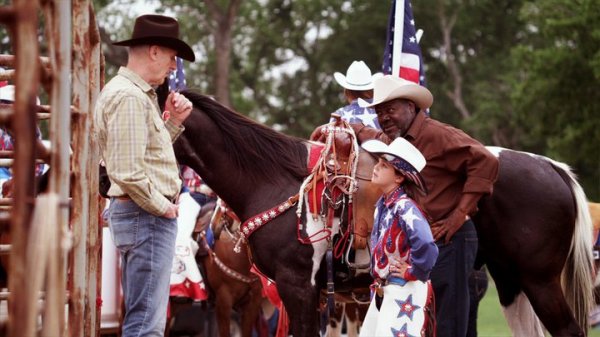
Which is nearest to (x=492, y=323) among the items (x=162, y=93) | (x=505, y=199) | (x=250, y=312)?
(x=250, y=312)

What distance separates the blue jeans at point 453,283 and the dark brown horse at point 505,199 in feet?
1.71

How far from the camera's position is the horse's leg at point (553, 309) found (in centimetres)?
662

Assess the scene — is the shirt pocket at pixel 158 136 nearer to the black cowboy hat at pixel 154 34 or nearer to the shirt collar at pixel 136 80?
the shirt collar at pixel 136 80

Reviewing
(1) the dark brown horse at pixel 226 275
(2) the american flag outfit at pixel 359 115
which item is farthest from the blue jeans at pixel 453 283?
(1) the dark brown horse at pixel 226 275

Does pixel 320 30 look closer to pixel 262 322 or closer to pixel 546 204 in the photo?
pixel 262 322

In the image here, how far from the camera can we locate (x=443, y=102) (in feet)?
128

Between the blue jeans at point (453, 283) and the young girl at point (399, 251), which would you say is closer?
the young girl at point (399, 251)

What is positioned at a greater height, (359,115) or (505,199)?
(359,115)

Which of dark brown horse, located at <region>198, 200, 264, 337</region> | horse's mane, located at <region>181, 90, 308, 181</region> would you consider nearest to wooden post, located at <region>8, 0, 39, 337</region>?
horse's mane, located at <region>181, 90, 308, 181</region>

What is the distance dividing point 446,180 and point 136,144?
7.71 feet

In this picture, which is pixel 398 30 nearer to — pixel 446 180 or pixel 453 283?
pixel 446 180

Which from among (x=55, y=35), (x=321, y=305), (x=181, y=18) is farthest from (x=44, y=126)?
(x=55, y=35)

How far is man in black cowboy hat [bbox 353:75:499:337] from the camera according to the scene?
608 cm

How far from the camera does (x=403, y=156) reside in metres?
5.25
